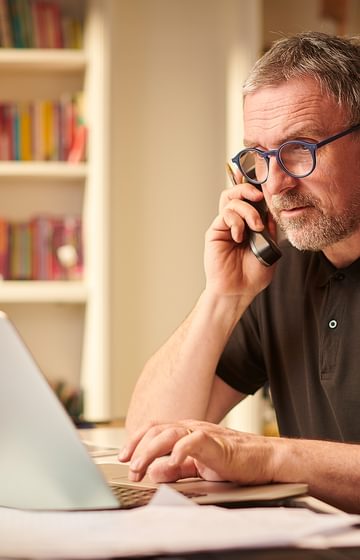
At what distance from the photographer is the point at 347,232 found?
1650 millimetres

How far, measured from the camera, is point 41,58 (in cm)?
370

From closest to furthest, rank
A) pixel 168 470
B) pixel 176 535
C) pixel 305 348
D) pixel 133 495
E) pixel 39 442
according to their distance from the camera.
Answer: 1. pixel 176 535
2. pixel 39 442
3. pixel 133 495
4. pixel 168 470
5. pixel 305 348

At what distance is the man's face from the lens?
1604mm

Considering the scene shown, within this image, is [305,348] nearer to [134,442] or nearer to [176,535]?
[134,442]

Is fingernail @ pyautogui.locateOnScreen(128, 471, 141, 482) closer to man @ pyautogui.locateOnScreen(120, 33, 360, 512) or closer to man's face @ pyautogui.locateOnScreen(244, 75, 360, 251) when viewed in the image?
man @ pyautogui.locateOnScreen(120, 33, 360, 512)

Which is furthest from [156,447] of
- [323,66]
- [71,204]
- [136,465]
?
[71,204]

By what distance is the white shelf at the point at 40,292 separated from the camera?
3703 mm

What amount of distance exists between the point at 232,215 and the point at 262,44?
7.92ft

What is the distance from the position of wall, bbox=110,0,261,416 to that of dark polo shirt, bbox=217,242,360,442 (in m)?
2.31

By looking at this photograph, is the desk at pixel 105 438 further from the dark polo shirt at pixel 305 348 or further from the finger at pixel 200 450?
the finger at pixel 200 450

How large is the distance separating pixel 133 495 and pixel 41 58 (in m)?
2.89

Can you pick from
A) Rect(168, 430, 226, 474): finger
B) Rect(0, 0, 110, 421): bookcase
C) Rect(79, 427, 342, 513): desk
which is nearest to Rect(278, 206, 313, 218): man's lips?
Rect(79, 427, 342, 513): desk

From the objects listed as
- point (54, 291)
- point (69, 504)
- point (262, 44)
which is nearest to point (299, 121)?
Answer: point (69, 504)

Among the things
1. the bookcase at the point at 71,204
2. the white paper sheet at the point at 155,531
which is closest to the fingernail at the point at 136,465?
the white paper sheet at the point at 155,531
